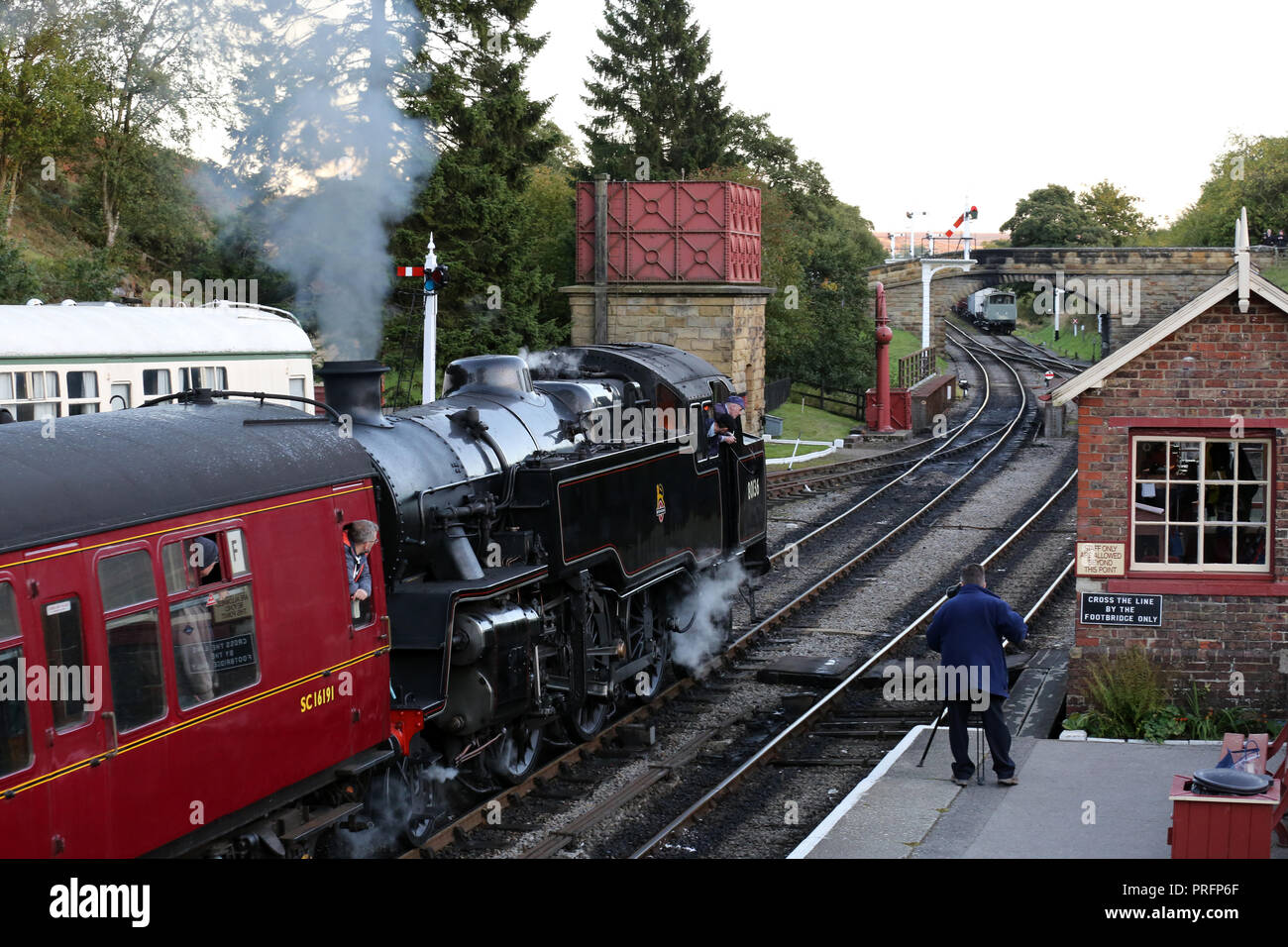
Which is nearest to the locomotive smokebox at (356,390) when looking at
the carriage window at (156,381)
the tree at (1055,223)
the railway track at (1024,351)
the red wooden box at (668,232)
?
the carriage window at (156,381)

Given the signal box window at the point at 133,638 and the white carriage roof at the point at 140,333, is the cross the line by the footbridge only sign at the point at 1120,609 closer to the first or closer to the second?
the signal box window at the point at 133,638

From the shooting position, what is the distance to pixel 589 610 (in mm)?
11125

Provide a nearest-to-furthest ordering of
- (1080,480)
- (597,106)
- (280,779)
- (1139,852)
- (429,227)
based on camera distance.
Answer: (280,779)
(1139,852)
(1080,480)
(429,227)
(597,106)

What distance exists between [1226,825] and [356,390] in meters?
5.83

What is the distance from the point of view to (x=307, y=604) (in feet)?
23.9

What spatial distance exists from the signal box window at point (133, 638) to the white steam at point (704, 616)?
24.7ft

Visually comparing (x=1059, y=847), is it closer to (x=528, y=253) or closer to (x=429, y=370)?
(x=429, y=370)

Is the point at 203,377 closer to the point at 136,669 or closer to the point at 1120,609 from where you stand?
the point at 1120,609

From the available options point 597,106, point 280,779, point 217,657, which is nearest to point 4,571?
point 217,657

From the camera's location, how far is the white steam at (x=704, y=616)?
13.4 meters

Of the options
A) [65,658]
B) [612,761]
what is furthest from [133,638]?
[612,761]

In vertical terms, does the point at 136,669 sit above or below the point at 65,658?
below

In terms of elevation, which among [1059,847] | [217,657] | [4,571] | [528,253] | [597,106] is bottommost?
[1059,847]
